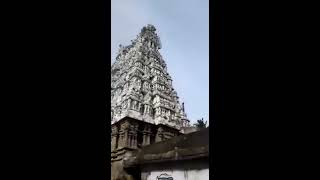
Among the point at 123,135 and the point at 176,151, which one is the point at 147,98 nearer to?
the point at 123,135

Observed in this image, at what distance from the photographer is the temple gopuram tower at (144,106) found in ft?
61.9

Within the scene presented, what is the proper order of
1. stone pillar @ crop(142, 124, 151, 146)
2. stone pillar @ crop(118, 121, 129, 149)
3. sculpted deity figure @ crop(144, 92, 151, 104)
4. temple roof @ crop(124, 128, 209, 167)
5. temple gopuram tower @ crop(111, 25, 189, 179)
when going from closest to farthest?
temple roof @ crop(124, 128, 209, 167), stone pillar @ crop(118, 121, 129, 149), temple gopuram tower @ crop(111, 25, 189, 179), stone pillar @ crop(142, 124, 151, 146), sculpted deity figure @ crop(144, 92, 151, 104)

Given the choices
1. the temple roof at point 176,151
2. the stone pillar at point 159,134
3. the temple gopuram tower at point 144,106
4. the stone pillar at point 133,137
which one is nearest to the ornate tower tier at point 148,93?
the temple gopuram tower at point 144,106

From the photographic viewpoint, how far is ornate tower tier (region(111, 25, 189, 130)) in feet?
70.3

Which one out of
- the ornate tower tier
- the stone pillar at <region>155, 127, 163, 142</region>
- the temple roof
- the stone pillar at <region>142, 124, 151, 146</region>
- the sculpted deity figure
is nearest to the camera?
the temple roof

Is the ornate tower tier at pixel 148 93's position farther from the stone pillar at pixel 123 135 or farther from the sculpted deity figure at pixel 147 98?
the stone pillar at pixel 123 135

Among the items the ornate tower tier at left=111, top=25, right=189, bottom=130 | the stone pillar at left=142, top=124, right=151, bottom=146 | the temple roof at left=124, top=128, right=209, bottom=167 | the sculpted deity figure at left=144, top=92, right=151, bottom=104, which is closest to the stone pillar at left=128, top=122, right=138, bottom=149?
the stone pillar at left=142, top=124, right=151, bottom=146

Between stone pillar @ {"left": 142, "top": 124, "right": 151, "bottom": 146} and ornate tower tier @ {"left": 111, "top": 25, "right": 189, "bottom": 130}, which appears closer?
stone pillar @ {"left": 142, "top": 124, "right": 151, "bottom": 146}

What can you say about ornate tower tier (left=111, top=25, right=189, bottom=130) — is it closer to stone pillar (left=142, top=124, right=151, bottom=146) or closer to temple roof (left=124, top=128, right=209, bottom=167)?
stone pillar (left=142, top=124, right=151, bottom=146)
